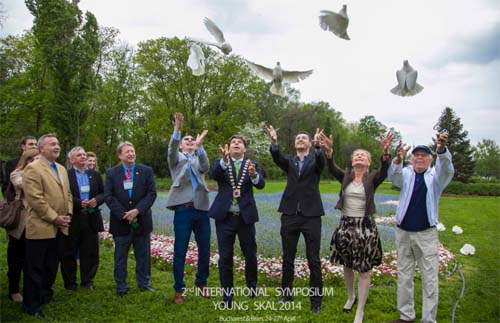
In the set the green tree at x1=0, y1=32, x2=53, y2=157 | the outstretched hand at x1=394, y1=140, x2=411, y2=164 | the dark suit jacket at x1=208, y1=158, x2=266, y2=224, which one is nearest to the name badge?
the dark suit jacket at x1=208, y1=158, x2=266, y2=224

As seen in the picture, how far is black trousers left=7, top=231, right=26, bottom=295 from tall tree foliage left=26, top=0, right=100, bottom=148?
1798 cm

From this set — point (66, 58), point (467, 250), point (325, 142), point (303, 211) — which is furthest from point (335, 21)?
point (66, 58)

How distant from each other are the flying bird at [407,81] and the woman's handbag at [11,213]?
5137 millimetres

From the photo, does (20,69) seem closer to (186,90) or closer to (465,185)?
(186,90)

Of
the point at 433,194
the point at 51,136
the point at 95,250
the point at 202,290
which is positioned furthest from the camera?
the point at 95,250

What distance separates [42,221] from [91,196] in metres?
1.31

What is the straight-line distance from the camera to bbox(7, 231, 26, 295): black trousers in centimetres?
509

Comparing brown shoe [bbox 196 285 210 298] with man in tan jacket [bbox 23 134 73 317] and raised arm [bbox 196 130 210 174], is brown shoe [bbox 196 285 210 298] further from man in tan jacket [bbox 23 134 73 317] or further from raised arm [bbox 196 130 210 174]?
man in tan jacket [bbox 23 134 73 317]

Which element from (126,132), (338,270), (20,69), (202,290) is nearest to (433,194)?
(338,270)

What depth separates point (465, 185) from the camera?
28.0 m

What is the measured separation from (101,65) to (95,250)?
94.2ft

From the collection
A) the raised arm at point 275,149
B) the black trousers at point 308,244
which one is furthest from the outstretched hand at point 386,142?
the raised arm at point 275,149

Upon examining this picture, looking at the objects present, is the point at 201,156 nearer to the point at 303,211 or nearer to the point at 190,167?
the point at 190,167

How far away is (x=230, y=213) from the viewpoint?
5.05 m
